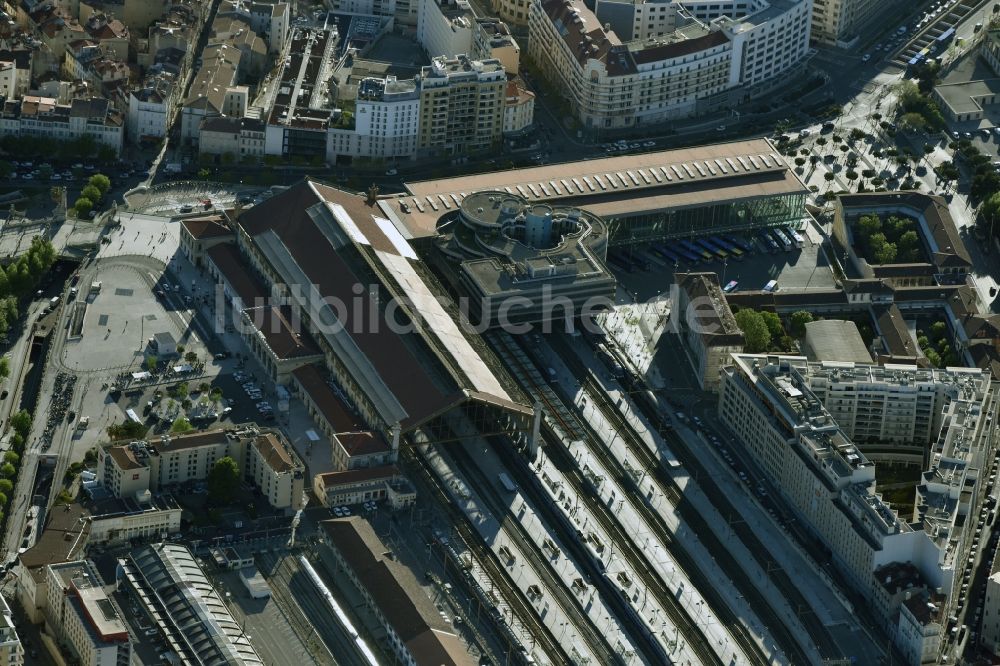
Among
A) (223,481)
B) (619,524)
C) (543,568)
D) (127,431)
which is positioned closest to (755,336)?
(619,524)

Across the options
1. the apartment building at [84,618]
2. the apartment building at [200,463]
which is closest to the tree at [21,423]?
the apartment building at [200,463]

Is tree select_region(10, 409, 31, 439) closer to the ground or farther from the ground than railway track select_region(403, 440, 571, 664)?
farther from the ground

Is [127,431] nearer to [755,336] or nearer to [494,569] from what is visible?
[494,569]

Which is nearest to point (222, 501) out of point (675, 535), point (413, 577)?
point (413, 577)

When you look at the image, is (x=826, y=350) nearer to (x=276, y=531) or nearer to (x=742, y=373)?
(x=742, y=373)

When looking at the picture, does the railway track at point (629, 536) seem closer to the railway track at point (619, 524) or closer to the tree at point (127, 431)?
the railway track at point (619, 524)

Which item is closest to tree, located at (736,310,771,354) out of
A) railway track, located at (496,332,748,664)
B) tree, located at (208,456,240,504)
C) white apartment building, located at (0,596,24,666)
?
railway track, located at (496,332,748,664)

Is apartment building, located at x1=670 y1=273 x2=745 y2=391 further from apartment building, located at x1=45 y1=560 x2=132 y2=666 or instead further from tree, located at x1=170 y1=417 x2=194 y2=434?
apartment building, located at x1=45 y1=560 x2=132 y2=666
